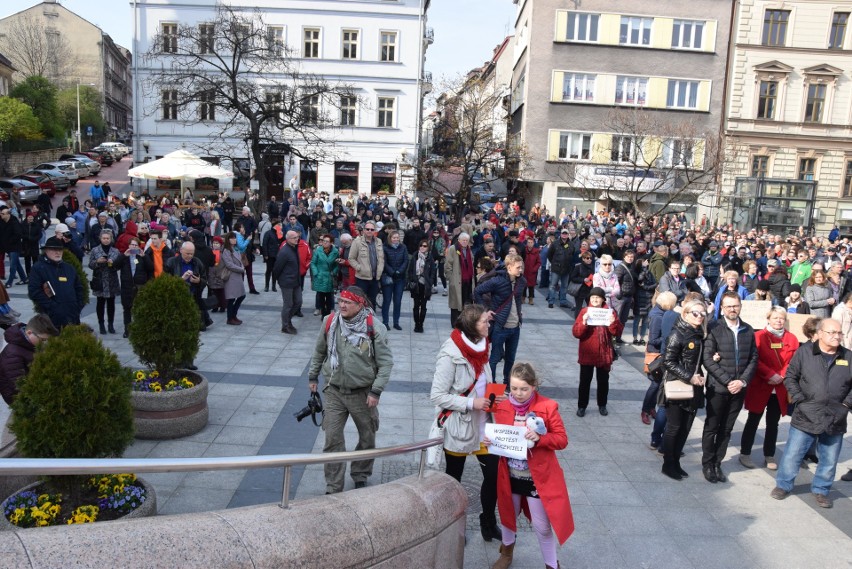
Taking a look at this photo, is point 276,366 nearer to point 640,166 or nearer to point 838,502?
point 838,502

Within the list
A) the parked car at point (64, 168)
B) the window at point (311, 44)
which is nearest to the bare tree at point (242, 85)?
the window at point (311, 44)

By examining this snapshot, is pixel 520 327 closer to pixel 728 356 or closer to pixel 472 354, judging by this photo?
pixel 728 356

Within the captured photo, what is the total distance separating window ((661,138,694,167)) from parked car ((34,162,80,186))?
118 feet

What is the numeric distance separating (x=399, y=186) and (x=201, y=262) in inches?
1193

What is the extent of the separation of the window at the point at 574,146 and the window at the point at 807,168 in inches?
485

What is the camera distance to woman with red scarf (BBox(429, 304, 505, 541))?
222 inches

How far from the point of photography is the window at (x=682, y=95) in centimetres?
3906

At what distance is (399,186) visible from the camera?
137 feet

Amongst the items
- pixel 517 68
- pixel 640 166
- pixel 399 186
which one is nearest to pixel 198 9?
pixel 399 186

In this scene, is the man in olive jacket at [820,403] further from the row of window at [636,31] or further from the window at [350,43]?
the window at [350,43]

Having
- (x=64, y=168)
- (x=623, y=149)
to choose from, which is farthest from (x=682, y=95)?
(x=64, y=168)

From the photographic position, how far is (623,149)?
3744 cm

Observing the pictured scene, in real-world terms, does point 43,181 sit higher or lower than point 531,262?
higher

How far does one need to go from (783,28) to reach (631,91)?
9229 mm
